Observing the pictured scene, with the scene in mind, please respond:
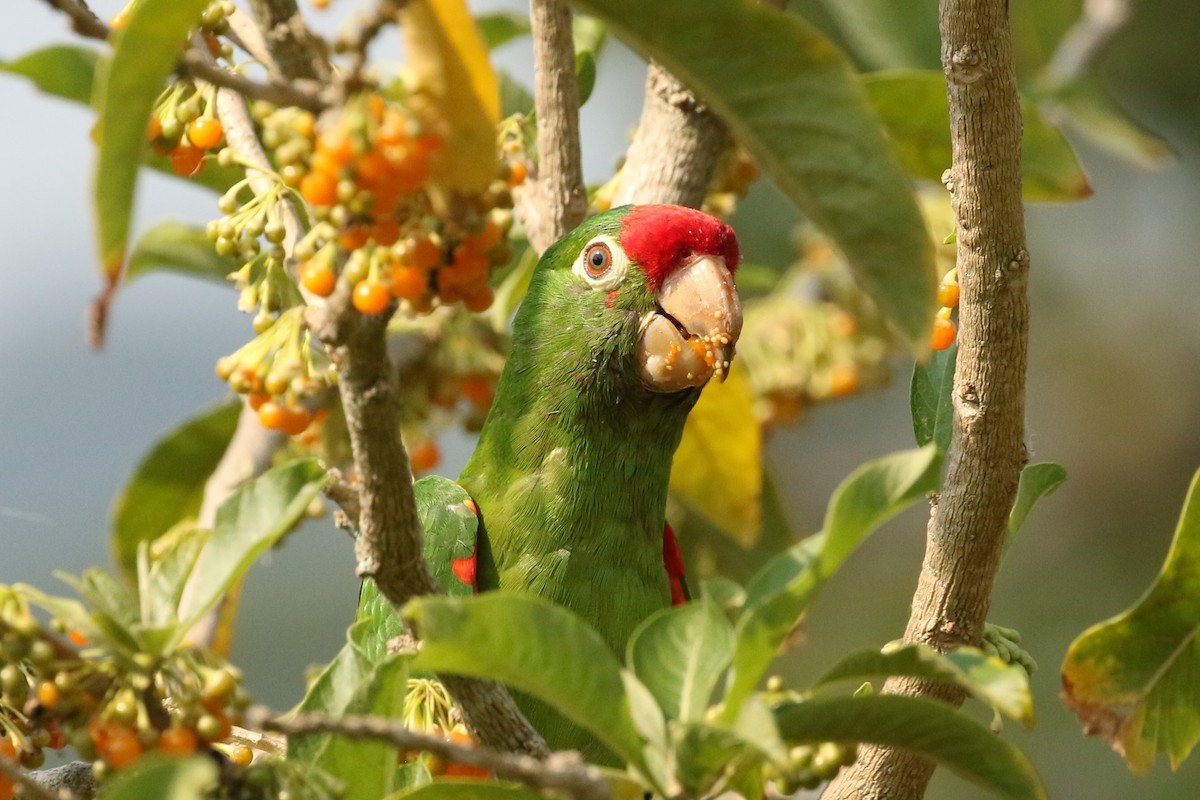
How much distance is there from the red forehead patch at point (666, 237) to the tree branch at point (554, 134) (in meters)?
0.21

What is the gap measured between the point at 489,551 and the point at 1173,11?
4258 mm

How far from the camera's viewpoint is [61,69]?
83.5 inches

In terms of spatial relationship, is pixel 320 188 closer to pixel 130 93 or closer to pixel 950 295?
pixel 130 93

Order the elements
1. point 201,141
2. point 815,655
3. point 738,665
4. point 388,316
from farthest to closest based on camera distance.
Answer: point 815,655 < point 201,141 < point 738,665 < point 388,316

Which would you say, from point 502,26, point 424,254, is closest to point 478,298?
point 424,254

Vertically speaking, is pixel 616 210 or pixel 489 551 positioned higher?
pixel 616 210

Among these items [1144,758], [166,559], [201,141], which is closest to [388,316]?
[166,559]

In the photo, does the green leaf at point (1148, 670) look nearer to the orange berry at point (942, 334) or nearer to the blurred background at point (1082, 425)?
the orange berry at point (942, 334)

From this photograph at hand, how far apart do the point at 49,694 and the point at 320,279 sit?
1.34ft

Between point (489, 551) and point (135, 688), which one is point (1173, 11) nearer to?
point (489, 551)

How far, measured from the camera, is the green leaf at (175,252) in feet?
8.45

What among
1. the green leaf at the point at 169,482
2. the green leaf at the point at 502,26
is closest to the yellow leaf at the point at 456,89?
the green leaf at the point at 502,26

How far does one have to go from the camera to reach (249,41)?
1657 millimetres

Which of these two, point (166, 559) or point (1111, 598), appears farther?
point (1111, 598)
